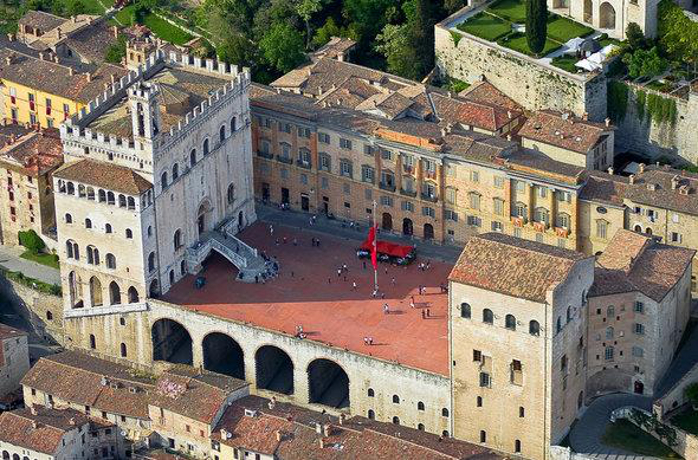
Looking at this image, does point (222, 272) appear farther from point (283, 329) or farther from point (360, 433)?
point (360, 433)

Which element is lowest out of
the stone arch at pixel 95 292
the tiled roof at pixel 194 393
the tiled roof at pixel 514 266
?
the tiled roof at pixel 194 393

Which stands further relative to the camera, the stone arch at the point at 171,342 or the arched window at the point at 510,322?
the stone arch at the point at 171,342

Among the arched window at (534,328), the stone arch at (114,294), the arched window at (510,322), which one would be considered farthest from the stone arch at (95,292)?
the arched window at (534,328)

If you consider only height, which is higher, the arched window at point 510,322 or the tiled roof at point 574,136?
the tiled roof at point 574,136

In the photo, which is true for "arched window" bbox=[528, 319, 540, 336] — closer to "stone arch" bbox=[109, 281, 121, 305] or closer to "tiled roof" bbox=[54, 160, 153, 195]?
"tiled roof" bbox=[54, 160, 153, 195]


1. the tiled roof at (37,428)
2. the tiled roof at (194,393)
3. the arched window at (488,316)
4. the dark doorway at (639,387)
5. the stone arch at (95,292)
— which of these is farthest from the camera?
the stone arch at (95,292)

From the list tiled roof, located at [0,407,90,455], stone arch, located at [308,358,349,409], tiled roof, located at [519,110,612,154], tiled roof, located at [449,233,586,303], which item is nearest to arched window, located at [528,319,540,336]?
tiled roof, located at [449,233,586,303]

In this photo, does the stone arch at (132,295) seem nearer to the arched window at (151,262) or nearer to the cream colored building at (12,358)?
the arched window at (151,262)
